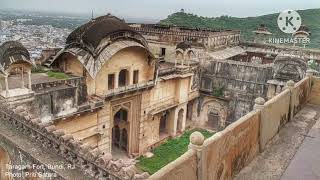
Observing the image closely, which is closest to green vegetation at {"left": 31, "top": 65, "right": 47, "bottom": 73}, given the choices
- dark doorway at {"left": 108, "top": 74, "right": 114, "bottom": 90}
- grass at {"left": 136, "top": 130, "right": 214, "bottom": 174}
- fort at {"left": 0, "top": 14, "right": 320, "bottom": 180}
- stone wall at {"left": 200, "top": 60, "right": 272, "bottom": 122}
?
fort at {"left": 0, "top": 14, "right": 320, "bottom": 180}

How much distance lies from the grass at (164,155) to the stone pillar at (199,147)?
1150cm

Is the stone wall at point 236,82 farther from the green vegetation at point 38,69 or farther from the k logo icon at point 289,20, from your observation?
the green vegetation at point 38,69

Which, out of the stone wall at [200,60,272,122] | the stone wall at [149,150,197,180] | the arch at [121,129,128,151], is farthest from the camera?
the stone wall at [200,60,272,122]

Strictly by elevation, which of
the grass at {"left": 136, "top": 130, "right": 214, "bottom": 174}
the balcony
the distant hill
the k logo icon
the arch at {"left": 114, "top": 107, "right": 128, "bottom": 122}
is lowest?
the grass at {"left": 136, "top": 130, "right": 214, "bottom": 174}

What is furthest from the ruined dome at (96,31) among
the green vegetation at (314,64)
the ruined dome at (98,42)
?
the green vegetation at (314,64)

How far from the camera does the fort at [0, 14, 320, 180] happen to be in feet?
21.2

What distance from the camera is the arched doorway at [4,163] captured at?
816cm

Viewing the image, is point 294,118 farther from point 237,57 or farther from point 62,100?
point 237,57

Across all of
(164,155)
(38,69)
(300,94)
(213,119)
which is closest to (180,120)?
(213,119)

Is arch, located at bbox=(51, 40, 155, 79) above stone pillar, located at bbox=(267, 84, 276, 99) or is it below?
above

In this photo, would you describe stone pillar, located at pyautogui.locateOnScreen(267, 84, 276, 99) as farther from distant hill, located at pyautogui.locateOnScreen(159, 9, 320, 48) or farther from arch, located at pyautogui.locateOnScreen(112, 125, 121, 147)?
distant hill, located at pyautogui.locateOnScreen(159, 9, 320, 48)

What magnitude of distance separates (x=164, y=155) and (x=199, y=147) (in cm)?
1410

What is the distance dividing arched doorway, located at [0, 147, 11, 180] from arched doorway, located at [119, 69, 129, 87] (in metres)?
8.77

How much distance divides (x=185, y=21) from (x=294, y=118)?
36.8 metres
